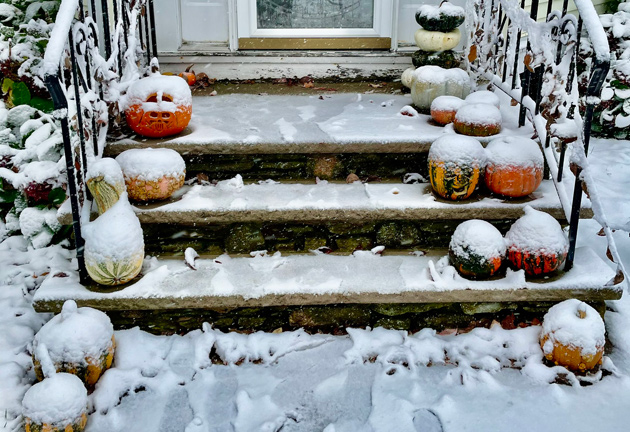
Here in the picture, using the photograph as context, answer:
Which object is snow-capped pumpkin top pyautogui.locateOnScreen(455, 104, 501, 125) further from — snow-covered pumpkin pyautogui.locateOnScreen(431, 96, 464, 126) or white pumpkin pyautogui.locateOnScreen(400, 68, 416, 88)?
white pumpkin pyautogui.locateOnScreen(400, 68, 416, 88)

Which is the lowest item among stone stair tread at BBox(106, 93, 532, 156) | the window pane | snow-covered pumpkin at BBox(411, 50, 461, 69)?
stone stair tread at BBox(106, 93, 532, 156)

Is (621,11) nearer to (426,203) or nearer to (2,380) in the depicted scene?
(426,203)

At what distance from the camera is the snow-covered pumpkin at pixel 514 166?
110 inches

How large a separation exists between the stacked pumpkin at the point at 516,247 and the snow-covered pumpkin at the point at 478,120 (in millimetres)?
653

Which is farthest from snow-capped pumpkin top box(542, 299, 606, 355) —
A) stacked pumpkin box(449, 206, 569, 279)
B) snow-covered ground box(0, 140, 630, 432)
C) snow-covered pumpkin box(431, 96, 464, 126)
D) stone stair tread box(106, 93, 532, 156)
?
snow-covered pumpkin box(431, 96, 464, 126)

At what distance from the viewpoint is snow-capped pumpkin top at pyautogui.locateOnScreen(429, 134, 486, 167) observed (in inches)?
109

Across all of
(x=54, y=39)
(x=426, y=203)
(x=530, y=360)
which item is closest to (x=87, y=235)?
(x=54, y=39)

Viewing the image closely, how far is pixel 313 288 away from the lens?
8.50 feet

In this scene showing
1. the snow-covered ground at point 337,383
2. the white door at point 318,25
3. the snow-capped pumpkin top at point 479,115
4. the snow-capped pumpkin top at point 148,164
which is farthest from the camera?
the white door at point 318,25

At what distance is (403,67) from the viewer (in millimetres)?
4578

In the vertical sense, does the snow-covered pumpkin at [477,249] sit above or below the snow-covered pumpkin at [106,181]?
below

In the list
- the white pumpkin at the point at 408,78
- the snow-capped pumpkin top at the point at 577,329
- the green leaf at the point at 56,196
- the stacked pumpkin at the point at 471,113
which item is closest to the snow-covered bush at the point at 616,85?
the white pumpkin at the point at 408,78

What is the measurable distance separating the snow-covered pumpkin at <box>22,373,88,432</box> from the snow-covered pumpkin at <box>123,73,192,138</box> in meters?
1.46

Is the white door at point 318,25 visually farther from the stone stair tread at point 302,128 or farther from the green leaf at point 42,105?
the green leaf at point 42,105
